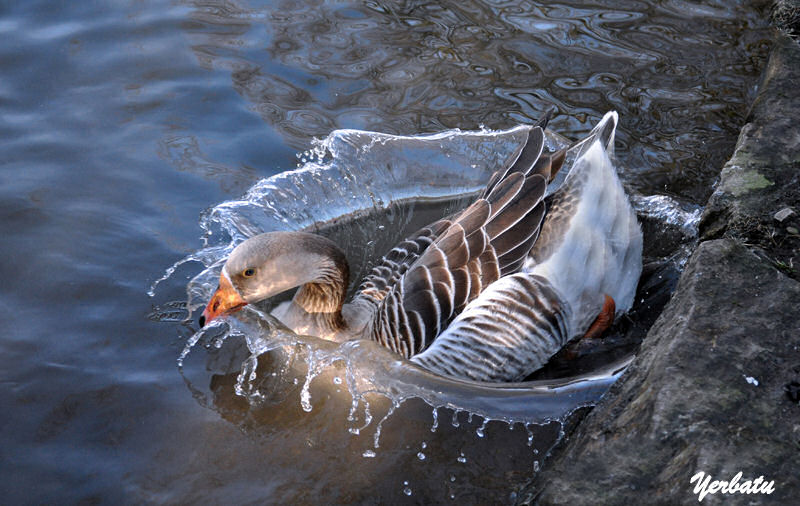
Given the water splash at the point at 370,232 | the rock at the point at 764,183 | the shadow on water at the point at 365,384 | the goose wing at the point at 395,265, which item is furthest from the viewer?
the goose wing at the point at 395,265

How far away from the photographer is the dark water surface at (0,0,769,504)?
3133 millimetres

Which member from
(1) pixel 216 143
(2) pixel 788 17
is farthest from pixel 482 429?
(2) pixel 788 17

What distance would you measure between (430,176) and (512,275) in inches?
63.7

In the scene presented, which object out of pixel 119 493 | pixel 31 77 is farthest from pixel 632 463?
pixel 31 77

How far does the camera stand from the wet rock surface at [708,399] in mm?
2041

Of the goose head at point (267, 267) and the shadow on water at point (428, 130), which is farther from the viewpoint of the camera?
the goose head at point (267, 267)

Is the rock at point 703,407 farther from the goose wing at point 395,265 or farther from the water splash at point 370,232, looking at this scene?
the goose wing at point 395,265

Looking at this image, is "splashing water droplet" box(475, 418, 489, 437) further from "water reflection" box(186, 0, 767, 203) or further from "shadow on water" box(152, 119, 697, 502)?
"water reflection" box(186, 0, 767, 203)

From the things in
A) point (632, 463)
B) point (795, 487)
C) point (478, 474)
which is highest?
point (795, 487)

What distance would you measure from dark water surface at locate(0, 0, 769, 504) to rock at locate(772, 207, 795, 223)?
1.35m

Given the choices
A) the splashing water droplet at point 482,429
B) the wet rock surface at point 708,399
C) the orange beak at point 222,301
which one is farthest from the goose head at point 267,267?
the wet rock surface at point 708,399

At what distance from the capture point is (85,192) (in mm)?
4652

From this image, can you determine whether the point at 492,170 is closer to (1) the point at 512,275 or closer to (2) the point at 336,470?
(1) the point at 512,275

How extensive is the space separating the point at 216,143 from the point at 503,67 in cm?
223
